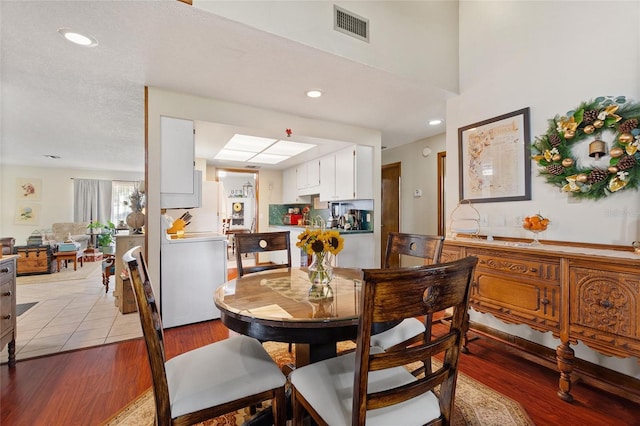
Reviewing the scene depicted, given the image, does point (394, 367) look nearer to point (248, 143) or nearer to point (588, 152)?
point (588, 152)

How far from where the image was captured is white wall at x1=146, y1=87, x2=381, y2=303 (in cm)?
269

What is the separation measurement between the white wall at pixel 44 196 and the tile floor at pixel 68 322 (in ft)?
14.8

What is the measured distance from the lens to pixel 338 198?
4.29 metres

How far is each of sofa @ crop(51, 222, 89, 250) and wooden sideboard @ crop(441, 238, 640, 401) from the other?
8973mm

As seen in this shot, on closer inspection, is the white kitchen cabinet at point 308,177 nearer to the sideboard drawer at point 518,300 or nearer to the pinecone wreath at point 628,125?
the sideboard drawer at point 518,300

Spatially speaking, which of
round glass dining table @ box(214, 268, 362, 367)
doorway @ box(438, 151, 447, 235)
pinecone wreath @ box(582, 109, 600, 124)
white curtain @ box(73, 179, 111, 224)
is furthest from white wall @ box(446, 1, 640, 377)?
white curtain @ box(73, 179, 111, 224)

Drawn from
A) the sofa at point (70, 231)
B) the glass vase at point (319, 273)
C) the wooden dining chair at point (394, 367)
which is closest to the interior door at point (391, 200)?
the glass vase at point (319, 273)

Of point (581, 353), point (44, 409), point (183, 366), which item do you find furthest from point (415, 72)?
point (44, 409)

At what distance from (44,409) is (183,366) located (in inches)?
49.0

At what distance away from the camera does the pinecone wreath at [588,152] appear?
175 centimetres

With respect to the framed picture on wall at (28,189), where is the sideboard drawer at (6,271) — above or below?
below

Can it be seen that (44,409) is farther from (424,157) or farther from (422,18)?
(424,157)

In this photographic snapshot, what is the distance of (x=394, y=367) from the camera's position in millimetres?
907

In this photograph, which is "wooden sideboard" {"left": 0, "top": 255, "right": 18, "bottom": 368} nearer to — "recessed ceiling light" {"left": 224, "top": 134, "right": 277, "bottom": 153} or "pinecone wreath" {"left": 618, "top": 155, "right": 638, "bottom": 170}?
"recessed ceiling light" {"left": 224, "top": 134, "right": 277, "bottom": 153}
